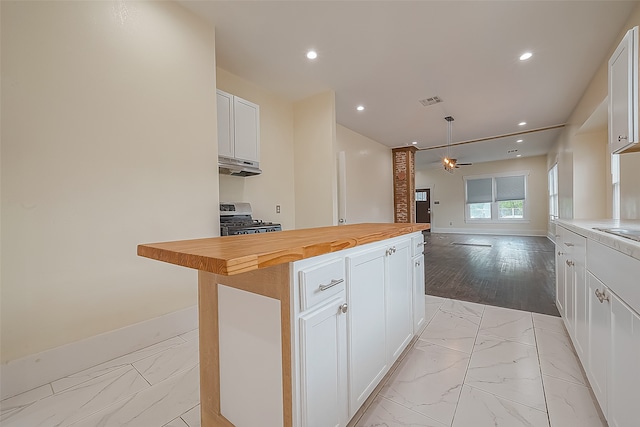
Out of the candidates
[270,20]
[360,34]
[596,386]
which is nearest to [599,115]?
[360,34]

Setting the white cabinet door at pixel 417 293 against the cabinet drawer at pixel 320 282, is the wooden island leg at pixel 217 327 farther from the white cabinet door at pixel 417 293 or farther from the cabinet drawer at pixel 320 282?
the white cabinet door at pixel 417 293

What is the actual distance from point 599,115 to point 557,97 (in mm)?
718

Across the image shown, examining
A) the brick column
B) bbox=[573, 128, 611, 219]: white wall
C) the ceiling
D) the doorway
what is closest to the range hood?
the ceiling

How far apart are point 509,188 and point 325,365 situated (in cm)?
1110

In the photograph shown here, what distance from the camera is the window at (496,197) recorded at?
9.46 m

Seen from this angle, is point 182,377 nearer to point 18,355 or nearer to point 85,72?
point 18,355

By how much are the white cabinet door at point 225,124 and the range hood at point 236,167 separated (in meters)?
0.07

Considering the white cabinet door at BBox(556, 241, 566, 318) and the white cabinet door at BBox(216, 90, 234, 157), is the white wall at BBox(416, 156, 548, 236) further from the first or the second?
the white cabinet door at BBox(216, 90, 234, 157)

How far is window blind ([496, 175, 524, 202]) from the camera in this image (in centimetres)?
942

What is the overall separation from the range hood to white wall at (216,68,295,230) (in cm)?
17

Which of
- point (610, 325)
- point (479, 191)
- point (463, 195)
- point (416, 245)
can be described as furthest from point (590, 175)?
point (463, 195)

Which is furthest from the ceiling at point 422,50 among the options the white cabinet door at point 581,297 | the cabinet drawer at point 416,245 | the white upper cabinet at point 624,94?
the white cabinet door at point 581,297

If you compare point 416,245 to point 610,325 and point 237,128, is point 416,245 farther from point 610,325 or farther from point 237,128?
point 237,128

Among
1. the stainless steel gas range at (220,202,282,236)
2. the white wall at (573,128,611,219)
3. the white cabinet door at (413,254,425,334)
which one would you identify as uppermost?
the white wall at (573,128,611,219)
